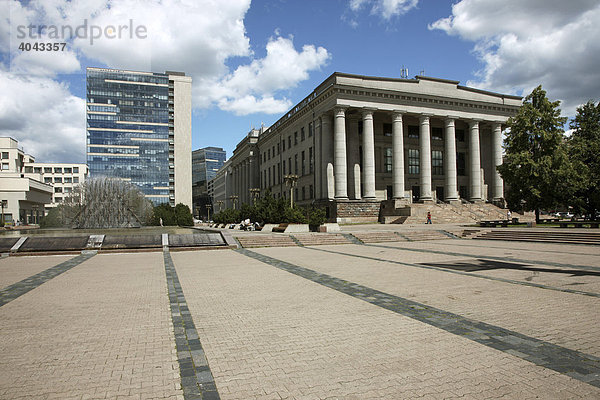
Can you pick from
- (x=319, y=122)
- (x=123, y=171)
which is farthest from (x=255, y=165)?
(x=123, y=171)

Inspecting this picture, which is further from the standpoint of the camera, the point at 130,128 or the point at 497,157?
the point at 130,128

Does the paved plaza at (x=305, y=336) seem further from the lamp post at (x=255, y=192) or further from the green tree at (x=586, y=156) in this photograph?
the lamp post at (x=255, y=192)

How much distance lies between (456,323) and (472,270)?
6.56 metres

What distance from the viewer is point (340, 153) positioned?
48250 millimetres

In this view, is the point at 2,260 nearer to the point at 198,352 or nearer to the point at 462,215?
the point at 198,352

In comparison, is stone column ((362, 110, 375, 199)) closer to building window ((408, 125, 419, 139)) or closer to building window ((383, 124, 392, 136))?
building window ((383, 124, 392, 136))

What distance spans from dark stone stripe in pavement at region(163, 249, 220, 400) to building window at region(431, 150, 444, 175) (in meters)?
54.2

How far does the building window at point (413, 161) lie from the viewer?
55188 mm

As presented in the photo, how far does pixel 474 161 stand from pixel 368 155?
1705cm

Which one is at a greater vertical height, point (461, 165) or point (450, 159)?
point (450, 159)

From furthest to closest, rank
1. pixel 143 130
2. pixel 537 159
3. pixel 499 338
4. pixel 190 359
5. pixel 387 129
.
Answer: pixel 143 130 → pixel 387 129 → pixel 537 159 → pixel 499 338 → pixel 190 359

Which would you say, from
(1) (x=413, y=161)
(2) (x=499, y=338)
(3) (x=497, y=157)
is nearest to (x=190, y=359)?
(2) (x=499, y=338)

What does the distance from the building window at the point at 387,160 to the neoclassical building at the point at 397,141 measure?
14 centimetres

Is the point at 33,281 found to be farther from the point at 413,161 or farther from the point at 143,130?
the point at 143,130
